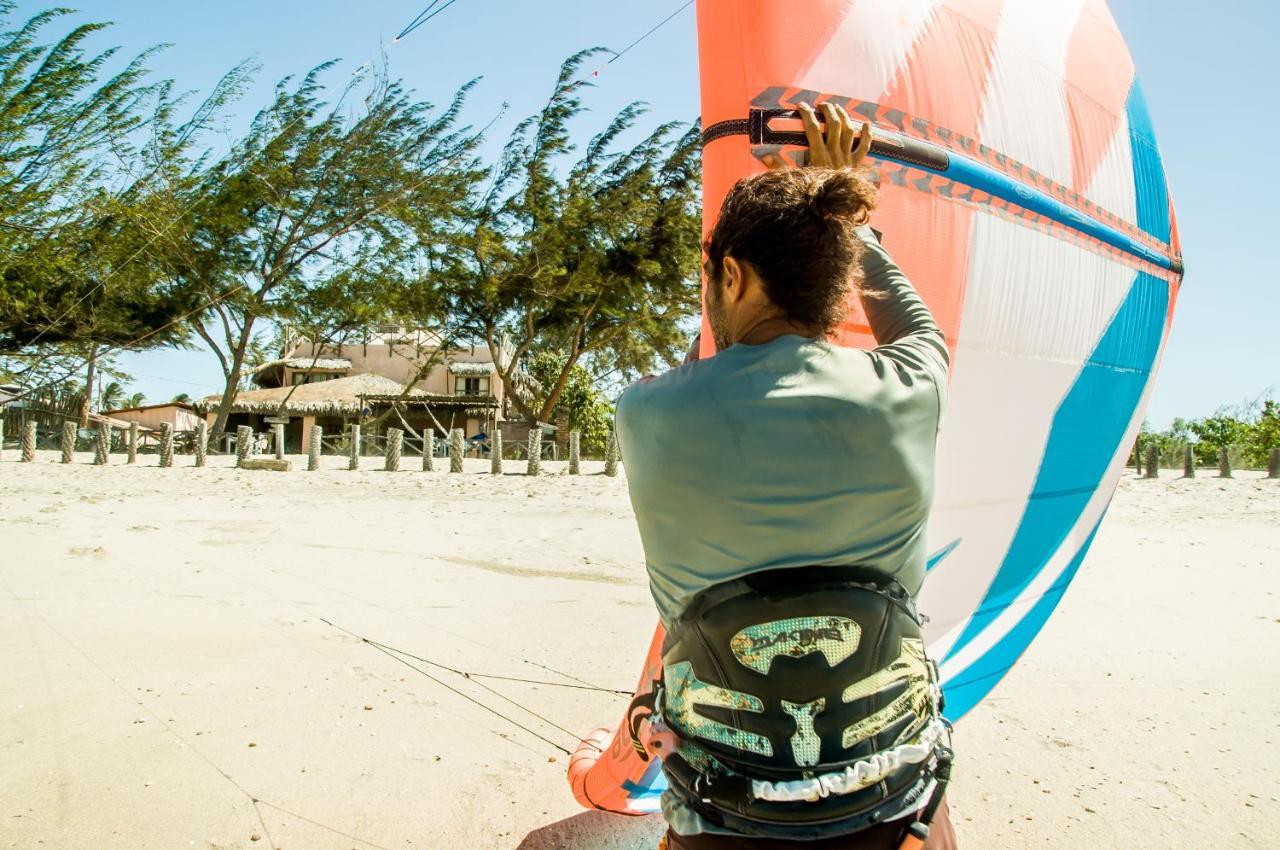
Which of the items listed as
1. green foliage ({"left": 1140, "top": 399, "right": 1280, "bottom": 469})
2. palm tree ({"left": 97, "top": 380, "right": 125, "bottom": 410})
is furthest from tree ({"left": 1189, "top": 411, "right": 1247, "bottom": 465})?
palm tree ({"left": 97, "top": 380, "right": 125, "bottom": 410})

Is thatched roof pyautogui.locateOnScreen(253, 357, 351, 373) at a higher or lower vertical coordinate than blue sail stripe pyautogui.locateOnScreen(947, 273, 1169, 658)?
→ higher

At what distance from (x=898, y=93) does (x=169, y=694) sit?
3251mm

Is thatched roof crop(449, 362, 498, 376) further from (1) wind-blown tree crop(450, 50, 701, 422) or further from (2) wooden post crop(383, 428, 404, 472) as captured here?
(2) wooden post crop(383, 428, 404, 472)

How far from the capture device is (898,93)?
1859mm

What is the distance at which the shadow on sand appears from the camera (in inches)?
91.4

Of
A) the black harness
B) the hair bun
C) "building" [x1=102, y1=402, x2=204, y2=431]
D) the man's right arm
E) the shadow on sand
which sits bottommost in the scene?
the shadow on sand

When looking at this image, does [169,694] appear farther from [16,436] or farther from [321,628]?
[16,436]

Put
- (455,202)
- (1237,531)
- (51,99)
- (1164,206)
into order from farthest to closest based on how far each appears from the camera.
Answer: (455,202) → (51,99) → (1237,531) → (1164,206)

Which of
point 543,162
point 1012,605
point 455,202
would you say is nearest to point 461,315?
point 455,202

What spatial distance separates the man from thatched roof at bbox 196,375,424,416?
2887 cm

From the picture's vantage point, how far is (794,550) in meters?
1.05

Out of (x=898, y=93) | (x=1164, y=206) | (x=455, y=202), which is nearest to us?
(x=898, y=93)

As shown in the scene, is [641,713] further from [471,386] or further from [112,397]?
[112,397]

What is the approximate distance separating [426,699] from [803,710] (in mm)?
2541
